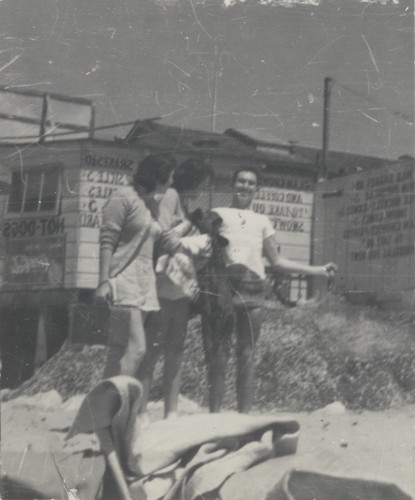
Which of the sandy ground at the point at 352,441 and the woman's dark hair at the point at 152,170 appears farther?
the woman's dark hair at the point at 152,170

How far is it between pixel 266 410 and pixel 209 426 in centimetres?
31

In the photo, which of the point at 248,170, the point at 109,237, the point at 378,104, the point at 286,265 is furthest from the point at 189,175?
the point at 378,104

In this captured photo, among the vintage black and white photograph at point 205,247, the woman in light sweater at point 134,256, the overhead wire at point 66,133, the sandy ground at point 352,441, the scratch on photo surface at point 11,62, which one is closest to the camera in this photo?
the sandy ground at point 352,441

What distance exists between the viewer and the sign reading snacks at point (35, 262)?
14.0ft

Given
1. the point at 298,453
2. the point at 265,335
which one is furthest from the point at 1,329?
the point at 298,453

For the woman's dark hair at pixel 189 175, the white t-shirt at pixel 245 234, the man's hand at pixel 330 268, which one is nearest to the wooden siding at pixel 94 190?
the woman's dark hair at pixel 189 175

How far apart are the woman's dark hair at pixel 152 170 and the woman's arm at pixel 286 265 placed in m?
0.65

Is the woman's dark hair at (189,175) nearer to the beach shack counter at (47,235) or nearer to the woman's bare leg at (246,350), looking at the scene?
the beach shack counter at (47,235)

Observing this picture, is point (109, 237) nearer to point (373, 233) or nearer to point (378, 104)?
point (373, 233)

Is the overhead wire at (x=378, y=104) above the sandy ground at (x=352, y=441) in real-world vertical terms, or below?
above

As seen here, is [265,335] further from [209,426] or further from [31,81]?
[31,81]

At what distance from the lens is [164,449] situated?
3.94 m

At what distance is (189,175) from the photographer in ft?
13.6

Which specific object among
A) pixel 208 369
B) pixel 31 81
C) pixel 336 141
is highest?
pixel 31 81
